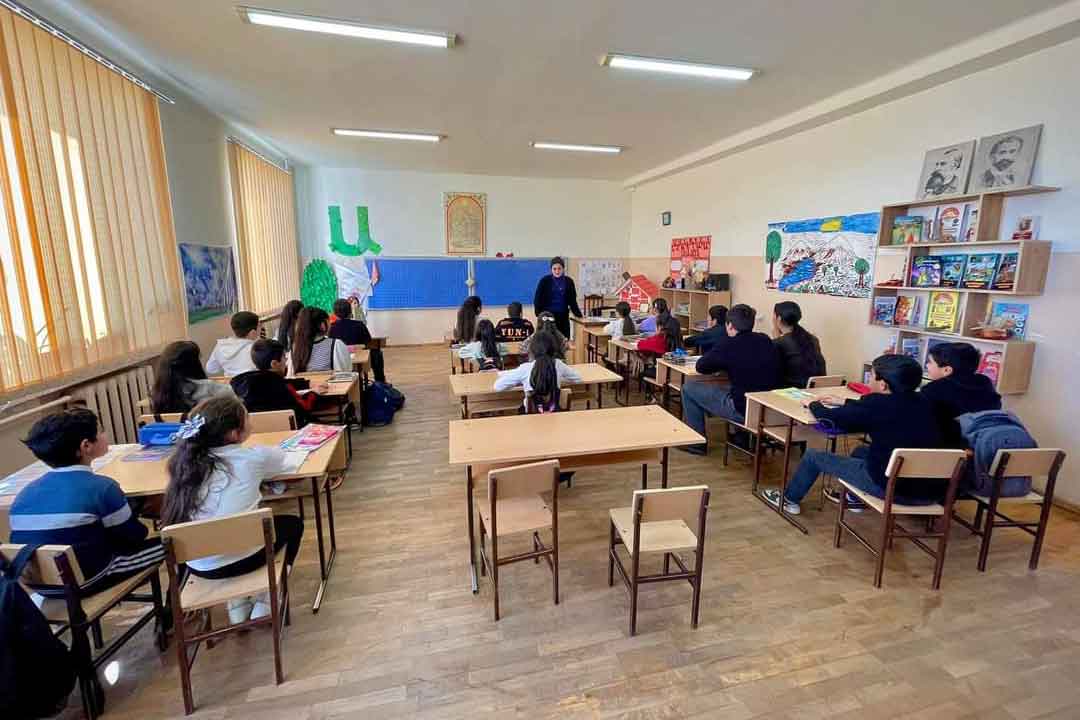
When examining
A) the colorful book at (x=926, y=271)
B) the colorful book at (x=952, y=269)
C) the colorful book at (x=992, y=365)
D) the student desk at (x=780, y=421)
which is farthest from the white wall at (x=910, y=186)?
the student desk at (x=780, y=421)

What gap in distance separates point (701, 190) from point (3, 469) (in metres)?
8.02

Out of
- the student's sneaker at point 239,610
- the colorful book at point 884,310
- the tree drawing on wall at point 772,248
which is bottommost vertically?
the student's sneaker at point 239,610

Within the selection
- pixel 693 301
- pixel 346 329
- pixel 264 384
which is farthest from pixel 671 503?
pixel 693 301

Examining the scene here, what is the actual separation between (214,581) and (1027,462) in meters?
3.91

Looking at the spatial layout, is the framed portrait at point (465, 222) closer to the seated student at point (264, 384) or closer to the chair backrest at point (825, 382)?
the seated student at point (264, 384)

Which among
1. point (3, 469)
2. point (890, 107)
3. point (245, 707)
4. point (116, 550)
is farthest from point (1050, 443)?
point (3, 469)

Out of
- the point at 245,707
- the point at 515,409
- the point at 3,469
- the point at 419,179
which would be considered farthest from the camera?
the point at 419,179

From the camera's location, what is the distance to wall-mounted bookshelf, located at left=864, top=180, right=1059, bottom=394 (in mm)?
3369

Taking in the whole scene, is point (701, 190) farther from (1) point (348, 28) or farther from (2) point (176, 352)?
(2) point (176, 352)

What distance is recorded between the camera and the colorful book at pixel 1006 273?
339cm

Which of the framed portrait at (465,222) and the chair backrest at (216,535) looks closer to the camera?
the chair backrest at (216,535)

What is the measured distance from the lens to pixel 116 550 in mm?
1938

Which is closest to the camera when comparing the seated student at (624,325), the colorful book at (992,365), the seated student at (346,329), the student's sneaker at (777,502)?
the student's sneaker at (777,502)

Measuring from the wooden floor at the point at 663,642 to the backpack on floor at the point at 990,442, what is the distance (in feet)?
1.55
